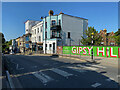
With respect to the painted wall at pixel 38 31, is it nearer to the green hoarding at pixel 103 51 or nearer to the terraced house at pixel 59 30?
the terraced house at pixel 59 30

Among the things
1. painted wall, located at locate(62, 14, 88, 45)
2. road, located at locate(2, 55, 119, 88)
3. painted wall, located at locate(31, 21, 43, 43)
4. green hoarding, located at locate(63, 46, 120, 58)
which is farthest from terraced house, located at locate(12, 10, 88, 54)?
road, located at locate(2, 55, 119, 88)

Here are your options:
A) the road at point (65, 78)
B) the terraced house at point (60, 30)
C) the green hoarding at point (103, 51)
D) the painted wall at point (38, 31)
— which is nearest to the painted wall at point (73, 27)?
the terraced house at point (60, 30)

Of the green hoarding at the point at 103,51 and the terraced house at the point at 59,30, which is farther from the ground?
the terraced house at the point at 59,30

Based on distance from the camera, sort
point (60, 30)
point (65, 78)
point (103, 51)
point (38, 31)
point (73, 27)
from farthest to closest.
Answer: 1. point (38, 31)
2. point (73, 27)
3. point (60, 30)
4. point (103, 51)
5. point (65, 78)

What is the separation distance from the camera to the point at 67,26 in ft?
93.7

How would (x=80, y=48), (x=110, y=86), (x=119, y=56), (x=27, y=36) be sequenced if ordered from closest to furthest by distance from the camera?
(x=110, y=86)
(x=119, y=56)
(x=80, y=48)
(x=27, y=36)

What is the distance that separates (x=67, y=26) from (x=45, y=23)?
287 inches

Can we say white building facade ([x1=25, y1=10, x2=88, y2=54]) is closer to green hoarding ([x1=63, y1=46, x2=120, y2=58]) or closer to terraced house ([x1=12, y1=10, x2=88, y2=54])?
terraced house ([x1=12, y1=10, x2=88, y2=54])

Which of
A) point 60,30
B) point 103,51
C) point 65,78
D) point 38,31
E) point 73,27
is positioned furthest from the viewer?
point 38,31

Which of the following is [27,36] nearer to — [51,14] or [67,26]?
[51,14]

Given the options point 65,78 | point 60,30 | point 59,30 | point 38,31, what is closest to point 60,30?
point 60,30

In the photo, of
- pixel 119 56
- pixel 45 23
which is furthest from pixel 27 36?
pixel 119 56

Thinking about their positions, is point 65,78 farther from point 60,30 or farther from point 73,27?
point 73,27

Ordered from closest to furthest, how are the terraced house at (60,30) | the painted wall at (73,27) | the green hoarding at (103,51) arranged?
the green hoarding at (103,51), the terraced house at (60,30), the painted wall at (73,27)
